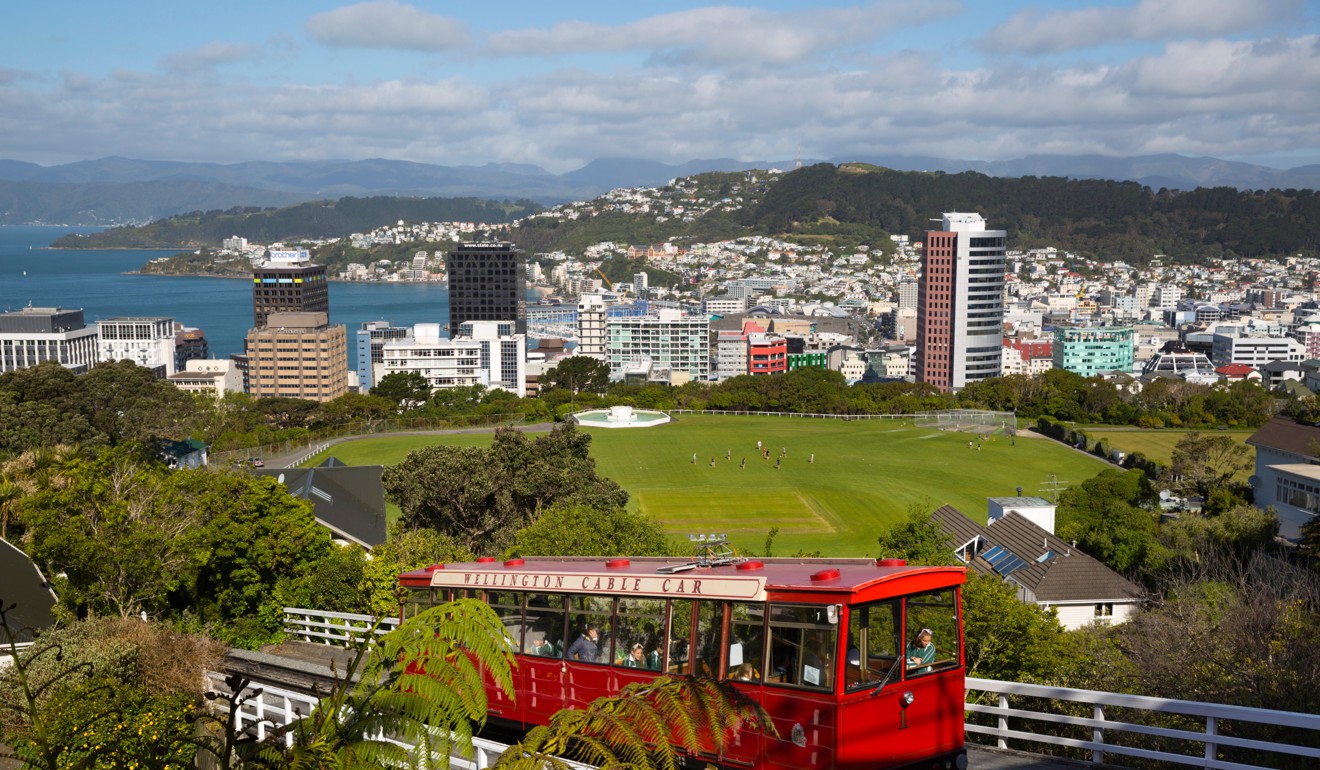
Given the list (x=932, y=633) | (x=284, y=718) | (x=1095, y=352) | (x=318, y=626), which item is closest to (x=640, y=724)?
(x=932, y=633)

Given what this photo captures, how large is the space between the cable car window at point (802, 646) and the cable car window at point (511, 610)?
2.26m

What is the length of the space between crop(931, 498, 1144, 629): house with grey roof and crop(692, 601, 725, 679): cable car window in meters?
16.9

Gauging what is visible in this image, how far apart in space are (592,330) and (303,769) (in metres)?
121

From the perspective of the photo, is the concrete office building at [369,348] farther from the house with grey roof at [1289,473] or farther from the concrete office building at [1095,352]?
the house with grey roof at [1289,473]

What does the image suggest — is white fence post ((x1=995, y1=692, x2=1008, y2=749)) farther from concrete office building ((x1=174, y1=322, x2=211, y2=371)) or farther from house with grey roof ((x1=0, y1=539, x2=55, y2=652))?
concrete office building ((x1=174, y1=322, x2=211, y2=371))

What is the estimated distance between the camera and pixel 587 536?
62.2 ft

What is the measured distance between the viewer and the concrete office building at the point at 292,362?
101 meters

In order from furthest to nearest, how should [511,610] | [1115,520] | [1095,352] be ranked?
1. [1095,352]
2. [1115,520]
3. [511,610]

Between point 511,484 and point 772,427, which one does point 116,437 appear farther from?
point 772,427

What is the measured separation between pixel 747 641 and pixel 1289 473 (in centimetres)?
3232

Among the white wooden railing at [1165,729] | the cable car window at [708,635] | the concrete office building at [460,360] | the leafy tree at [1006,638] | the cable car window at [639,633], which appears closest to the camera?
the white wooden railing at [1165,729]

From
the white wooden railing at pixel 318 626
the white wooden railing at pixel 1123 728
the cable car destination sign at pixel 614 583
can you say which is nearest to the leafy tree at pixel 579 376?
the white wooden railing at pixel 318 626

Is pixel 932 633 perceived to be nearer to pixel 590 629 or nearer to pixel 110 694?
pixel 590 629

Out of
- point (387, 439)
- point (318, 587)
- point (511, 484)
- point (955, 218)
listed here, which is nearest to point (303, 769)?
point (318, 587)
